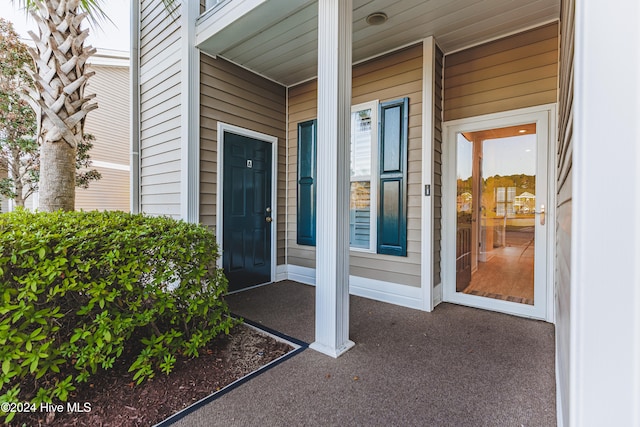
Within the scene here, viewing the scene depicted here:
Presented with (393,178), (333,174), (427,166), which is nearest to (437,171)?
(427,166)

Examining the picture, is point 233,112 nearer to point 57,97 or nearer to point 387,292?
point 57,97

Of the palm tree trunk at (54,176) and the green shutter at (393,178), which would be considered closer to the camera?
the palm tree trunk at (54,176)

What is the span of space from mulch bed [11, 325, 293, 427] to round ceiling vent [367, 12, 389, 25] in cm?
296

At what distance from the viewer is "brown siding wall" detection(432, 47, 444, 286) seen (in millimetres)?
3123

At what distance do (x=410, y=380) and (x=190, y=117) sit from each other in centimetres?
323

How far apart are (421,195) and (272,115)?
2.34m

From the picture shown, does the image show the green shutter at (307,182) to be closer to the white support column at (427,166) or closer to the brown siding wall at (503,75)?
the white support column at (427,166)

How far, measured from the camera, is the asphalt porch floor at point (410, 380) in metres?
1.53

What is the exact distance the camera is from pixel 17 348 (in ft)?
4.64

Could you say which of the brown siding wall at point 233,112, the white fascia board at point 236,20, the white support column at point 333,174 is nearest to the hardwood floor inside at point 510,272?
the white support column at point 333,174

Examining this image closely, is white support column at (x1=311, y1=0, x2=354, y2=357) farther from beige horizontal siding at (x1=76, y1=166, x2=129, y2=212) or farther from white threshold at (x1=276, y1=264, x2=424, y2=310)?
beige horizontal siding at (x1=76, y1=166, x2=129, y2=212)

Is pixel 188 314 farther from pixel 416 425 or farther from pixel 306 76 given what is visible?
pixel 306 76

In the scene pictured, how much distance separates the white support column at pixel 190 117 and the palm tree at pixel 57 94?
877 mm

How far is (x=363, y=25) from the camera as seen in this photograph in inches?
112
